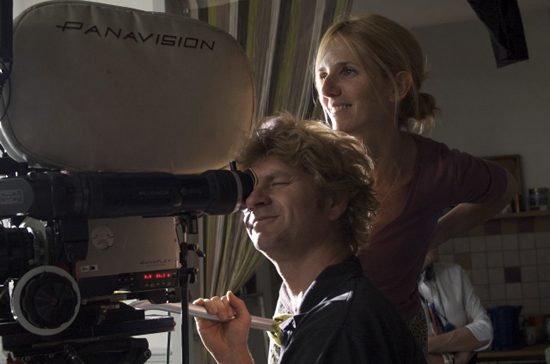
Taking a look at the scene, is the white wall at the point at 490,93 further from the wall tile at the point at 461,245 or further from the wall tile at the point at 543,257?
the wall tile at the point at 461,245

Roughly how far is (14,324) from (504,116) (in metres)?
4.33

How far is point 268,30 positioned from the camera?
7.77 ft

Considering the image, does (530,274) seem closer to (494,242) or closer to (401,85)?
(494,242)

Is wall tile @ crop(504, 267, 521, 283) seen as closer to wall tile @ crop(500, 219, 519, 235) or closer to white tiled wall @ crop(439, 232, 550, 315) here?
white tiled wall @ crop(439, 232, 550, 315)

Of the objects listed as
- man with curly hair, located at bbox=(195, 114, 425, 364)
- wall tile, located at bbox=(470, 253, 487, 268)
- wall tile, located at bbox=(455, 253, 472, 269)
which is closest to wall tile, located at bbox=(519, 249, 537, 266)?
wall tile, located at bbox=(470, 253, 487, 268)

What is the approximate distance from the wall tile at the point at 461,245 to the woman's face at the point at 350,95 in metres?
3.60

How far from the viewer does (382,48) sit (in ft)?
4.80

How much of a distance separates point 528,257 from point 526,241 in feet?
0.36

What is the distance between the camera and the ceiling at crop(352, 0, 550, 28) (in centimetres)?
441

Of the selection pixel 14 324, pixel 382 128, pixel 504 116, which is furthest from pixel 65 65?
pixel 504 116

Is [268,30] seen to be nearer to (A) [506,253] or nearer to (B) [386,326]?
(B) [386,326]

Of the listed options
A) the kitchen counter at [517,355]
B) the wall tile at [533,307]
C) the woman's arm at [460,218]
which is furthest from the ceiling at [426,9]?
the woman's arm at [460,218]

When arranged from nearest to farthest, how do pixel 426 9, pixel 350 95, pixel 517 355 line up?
1. pixel 350 95
2. pixel 517 355
3. pixel 426 9

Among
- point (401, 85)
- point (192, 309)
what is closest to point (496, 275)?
point (401, 85)
